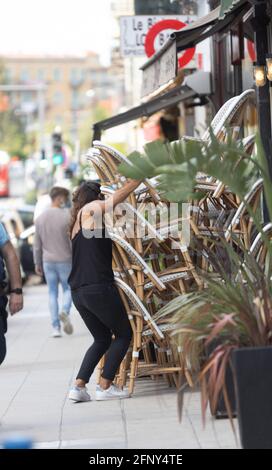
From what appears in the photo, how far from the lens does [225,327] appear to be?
612 centimetres

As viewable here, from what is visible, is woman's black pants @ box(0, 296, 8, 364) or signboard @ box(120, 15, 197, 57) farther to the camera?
signboard @ box(120, 15, 197, 57)

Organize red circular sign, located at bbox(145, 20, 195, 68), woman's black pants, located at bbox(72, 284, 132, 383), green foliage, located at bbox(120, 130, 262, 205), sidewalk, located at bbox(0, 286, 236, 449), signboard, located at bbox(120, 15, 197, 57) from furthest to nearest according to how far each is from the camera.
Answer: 1. signboard, located at bbox(120, 15, 197, 57)
2. red circular sign, located at bbox(145, 20, 195, 68)
3. woman's black pants, located at bbox(72, 284, 132, 383)
4. sidewalk, located at bbox(0, 286, 236, 449)
5. green foliage, located at bbox(120, 130, 262, 205)

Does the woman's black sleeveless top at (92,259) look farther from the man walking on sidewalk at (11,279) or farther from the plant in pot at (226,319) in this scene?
the plant in pot at (226,319)

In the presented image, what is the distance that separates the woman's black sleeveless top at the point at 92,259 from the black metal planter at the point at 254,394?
2.74 m

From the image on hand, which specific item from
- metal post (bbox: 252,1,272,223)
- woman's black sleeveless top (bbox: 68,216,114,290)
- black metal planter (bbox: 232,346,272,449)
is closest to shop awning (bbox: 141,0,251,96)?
metal post (bbox: 252,1,272,223)

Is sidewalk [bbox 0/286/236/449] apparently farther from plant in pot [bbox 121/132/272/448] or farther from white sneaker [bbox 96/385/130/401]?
plant in pot [bbox 121/132/272/448]

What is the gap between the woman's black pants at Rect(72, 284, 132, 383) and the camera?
8.52 meters

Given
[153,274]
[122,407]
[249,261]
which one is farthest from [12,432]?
[249,261]

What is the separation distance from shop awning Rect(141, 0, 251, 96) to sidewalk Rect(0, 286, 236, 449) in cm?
299

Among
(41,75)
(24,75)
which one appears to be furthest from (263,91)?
(24,75)

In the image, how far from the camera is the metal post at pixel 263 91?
9.23m

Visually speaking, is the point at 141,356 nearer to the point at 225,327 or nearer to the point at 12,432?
the point at 12,432

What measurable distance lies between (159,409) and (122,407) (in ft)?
1.13

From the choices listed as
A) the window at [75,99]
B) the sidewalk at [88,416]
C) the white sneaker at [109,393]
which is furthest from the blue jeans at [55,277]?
the window at [75,99]
